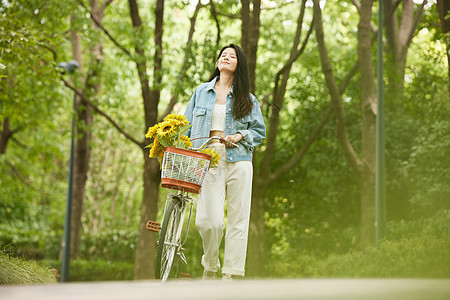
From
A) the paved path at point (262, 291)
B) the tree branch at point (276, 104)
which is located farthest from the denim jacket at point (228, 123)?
the tree branch at point (276, 104)

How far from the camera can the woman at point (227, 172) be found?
461cm

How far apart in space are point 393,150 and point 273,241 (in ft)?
9.15

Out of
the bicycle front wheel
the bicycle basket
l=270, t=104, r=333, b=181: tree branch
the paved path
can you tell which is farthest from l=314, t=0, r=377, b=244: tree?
the paved path

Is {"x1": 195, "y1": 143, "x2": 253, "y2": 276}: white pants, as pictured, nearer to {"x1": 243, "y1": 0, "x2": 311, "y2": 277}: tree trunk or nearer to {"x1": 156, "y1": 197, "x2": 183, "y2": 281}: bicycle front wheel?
{"x1": 156, "y1": 197, "x2": 183, "y2": 281}: bicycle front wheel

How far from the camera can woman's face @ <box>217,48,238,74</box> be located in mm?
4896

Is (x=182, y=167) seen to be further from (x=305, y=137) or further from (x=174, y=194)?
(x=305, y=137)

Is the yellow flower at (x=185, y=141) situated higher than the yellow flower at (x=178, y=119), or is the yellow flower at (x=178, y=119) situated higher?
the yellow flower at (x=178, y=119)

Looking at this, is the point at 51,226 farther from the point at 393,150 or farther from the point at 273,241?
the point at 393,150

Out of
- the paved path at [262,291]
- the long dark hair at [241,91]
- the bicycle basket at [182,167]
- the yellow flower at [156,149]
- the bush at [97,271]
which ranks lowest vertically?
the bush at [97,271]

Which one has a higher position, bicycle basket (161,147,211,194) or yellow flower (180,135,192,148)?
yellow flower (180,135,192,148)

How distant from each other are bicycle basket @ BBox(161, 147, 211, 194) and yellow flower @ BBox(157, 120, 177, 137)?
21cm

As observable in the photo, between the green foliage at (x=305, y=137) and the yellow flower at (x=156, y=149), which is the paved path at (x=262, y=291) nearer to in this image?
the yellow flower at (x=156, y=149)

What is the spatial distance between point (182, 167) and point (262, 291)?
315 centimetres

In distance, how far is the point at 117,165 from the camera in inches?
735
